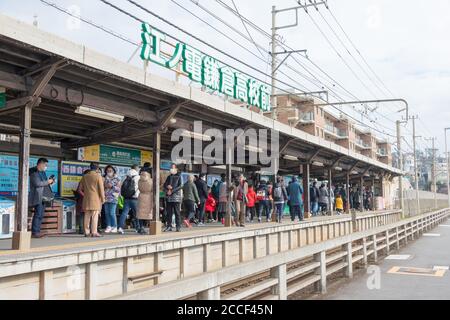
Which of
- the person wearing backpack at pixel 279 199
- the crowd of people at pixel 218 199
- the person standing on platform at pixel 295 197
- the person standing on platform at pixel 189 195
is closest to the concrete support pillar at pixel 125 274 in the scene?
the crowd of people at pixel 218 199

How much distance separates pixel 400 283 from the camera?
10117 millimetres

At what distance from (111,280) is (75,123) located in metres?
5.72

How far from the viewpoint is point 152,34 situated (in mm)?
11070

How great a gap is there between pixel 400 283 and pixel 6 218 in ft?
27.5

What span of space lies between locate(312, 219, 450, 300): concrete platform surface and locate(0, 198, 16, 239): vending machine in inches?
239

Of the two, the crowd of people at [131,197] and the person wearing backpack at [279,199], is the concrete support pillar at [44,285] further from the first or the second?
the person wearing backpack at [279,199]

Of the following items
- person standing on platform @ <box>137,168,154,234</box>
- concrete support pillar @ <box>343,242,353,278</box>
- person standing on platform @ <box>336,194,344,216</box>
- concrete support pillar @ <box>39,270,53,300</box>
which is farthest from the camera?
person standing on platform @ <box>336,194,344,216</box>

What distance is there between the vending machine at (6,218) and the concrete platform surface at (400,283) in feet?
19.9

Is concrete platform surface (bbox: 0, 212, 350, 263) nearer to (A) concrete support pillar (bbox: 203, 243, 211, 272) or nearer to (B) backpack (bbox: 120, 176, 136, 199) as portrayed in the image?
(A) concrete support pillar (bbox: 203, 243, 211, 272)

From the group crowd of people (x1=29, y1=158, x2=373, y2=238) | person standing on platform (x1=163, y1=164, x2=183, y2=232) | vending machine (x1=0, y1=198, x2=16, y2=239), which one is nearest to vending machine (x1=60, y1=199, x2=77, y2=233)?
crowd of people (x1=29, y1=158, x2=373, y2=238)

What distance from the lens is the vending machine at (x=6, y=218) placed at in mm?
8922

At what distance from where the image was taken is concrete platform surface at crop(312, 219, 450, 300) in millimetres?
8914
